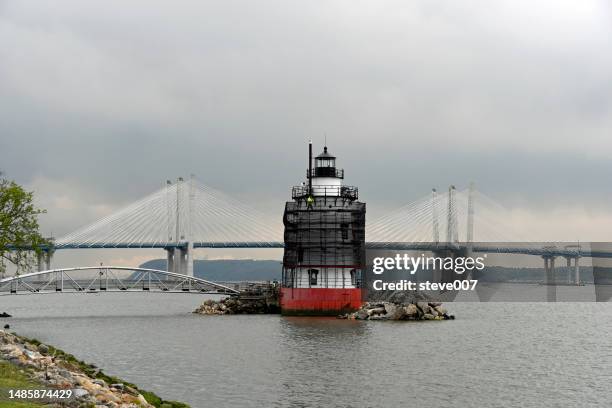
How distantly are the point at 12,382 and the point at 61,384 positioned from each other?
53.4 inches

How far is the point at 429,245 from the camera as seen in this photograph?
118 meters

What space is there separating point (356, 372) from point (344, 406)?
24.9 ft

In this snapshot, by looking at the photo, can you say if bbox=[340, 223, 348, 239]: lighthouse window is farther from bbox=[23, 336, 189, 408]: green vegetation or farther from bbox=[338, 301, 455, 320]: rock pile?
bbox=[23, 336, 189, 408]: green vegetation

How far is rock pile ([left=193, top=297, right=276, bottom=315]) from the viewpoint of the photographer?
71.2 meters

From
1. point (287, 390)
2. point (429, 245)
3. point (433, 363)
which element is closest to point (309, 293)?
point (433, 363)

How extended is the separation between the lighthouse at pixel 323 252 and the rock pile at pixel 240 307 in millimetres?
8791

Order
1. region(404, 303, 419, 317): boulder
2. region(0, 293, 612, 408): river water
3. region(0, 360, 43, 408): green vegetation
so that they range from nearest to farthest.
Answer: region(0, 360, 43, 408): green vegetation, region(0, 293, 612, 408): river water, region(404, 303, 419, 317): boulder

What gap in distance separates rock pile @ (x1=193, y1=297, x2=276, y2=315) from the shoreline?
132 feet

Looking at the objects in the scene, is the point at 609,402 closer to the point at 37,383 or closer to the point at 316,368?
the point at 316,368

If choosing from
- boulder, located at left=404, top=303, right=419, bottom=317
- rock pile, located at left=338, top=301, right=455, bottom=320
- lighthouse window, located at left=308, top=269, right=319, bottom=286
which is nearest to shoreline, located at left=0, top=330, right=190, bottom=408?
lighthouse window, located at left=308, top=269, right=319, bottom=286

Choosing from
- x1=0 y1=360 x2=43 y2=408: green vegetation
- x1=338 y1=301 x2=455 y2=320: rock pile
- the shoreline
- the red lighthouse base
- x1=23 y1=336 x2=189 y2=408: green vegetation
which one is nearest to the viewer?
x1=0 y1=360 x2=43 y2=408: green vegetation

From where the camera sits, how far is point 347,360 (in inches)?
1521

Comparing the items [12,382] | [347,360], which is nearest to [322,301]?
[347,360]

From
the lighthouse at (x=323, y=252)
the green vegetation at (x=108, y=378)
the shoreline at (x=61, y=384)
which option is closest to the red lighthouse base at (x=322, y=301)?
the lighthouse at (x=323, y=252)
